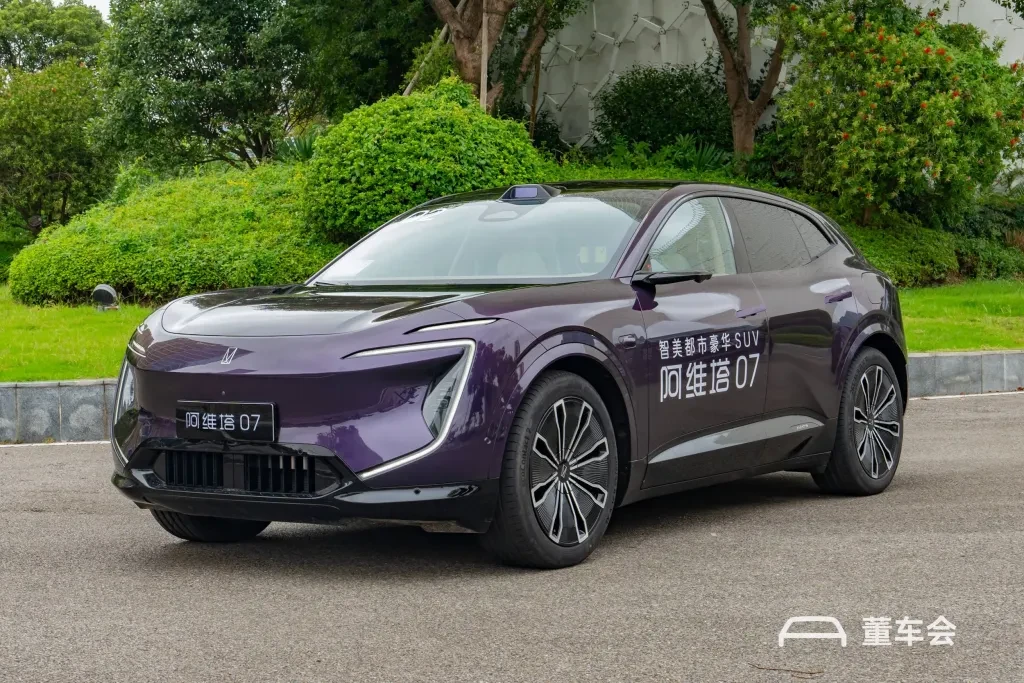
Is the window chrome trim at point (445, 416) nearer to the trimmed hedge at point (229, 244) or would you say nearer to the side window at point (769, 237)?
the side window at point (769, 237)

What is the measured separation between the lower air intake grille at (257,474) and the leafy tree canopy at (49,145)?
42.6 m

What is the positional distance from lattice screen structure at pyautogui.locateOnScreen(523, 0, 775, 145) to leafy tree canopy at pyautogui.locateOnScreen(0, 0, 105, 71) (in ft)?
126

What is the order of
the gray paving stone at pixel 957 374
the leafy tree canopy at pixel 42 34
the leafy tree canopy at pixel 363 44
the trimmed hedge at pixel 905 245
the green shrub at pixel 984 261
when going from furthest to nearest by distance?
the leafy tree canopy at pixel 42 34, the leafy tree canopy at pixel 363 44, the green shrub at pixel 984 261, the trimmed hedge at pixel 905 245, the gray paving stone at pixel 957 374

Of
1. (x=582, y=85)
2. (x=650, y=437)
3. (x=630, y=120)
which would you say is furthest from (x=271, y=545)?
(x=582, y=85)

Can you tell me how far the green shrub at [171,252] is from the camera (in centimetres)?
1554

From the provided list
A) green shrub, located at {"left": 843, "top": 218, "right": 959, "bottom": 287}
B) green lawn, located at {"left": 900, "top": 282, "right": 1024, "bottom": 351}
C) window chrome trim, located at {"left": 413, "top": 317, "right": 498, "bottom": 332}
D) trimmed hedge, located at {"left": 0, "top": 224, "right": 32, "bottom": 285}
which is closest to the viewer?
window chrome trim, located at {"left": 413, "top": 317, "right": 498, "bottom": 332}

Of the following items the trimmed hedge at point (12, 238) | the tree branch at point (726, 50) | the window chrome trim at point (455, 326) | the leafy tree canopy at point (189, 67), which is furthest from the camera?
the trimmed hedge at point (12, 238)

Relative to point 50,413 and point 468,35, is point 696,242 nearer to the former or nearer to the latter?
point 50,413

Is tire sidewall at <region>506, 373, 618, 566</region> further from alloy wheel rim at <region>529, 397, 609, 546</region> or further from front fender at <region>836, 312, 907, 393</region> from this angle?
front fender at <region>836, 312, 907, 393</region>

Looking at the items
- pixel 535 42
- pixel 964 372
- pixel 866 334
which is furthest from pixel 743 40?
pixel 866 334

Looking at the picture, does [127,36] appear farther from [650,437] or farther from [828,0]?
[650,437]

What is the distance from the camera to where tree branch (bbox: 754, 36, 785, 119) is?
2220 centimetres

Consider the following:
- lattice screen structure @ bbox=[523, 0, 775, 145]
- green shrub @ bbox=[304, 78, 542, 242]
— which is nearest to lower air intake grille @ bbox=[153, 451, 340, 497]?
green shrub @ bbox=[304, 78, 542, 242]

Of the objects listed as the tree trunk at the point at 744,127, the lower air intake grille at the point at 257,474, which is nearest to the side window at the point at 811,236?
the lower air intake grille at the point at 257,474
